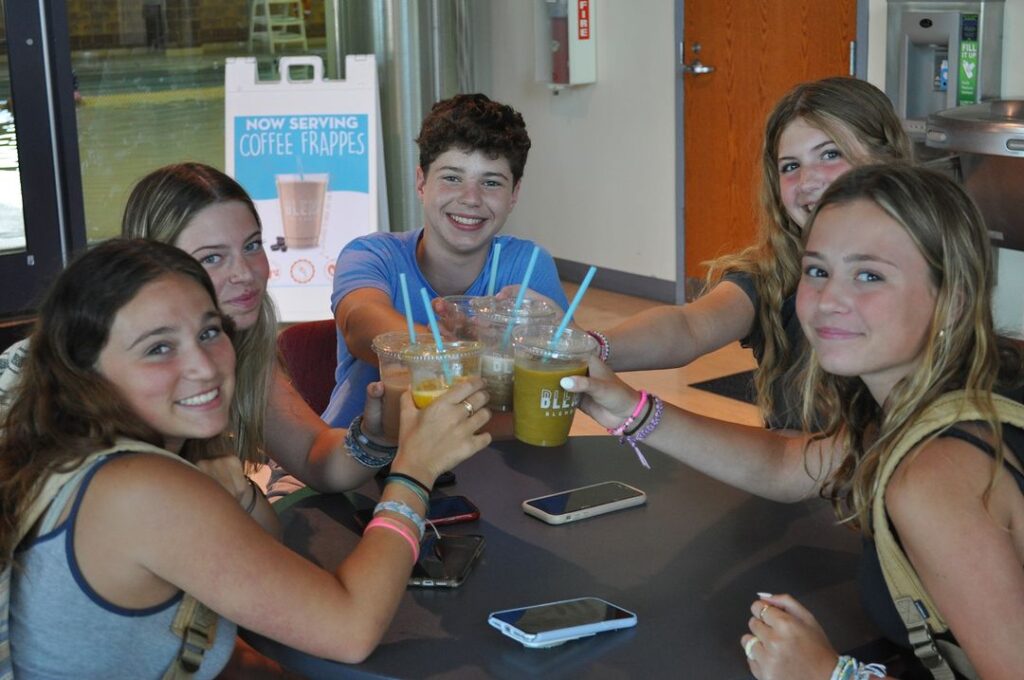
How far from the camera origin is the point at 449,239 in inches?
111

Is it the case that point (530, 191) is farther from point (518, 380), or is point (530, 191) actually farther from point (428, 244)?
point (518, 380)

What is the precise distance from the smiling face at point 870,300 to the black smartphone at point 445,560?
0.57m

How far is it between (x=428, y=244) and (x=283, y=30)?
4116 mm

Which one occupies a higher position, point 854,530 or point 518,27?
point 518,27

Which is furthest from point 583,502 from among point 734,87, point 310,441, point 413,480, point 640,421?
point 734,87

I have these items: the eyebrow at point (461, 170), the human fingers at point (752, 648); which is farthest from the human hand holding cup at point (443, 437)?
the eyebrow at point (461, 170)

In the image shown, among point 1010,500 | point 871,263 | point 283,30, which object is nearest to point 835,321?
point 871,263

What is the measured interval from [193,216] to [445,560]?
0.81 m

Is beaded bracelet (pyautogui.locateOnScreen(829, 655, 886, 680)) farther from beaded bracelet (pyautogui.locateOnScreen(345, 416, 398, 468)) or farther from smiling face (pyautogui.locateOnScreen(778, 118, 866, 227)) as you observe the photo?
smiling face (pyautogui.locateOnScreen(778, 118, 866, 227))

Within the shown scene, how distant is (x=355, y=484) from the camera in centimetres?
221

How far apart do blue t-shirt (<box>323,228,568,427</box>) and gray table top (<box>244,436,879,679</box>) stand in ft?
1.56

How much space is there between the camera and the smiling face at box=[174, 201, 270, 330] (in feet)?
7.55

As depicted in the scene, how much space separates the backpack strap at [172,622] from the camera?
61.6 inches

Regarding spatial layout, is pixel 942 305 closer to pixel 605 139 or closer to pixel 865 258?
pixel 865 258
